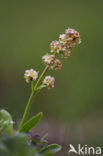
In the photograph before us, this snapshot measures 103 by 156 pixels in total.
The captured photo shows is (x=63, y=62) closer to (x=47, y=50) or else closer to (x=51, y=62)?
(x=47, y=50)

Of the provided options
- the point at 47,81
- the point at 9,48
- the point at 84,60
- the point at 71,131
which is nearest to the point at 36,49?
the point at 9,48

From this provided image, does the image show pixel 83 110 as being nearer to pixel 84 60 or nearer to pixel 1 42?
pixel 84 60

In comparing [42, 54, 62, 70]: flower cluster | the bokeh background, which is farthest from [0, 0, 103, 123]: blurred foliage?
[42, 54, 62, 70]: flower cluster

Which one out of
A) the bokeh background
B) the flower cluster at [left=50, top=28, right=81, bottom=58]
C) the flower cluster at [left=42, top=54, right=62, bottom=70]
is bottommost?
the flower cluster at [left=42, top=54, right=62, bottom=70]

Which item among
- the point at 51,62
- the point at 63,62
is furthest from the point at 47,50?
the point at 51,62

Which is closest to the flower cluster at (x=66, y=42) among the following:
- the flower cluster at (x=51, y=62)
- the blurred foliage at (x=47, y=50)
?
the flower cluster at (x=51, y=62)

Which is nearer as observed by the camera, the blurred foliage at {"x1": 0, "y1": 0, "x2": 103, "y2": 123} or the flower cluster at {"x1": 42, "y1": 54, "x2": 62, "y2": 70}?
the flower cluster at {"x1": 42, "y1": 54, "x2": 62, "y2": 70}

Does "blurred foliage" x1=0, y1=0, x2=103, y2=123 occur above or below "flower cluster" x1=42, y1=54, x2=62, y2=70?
above

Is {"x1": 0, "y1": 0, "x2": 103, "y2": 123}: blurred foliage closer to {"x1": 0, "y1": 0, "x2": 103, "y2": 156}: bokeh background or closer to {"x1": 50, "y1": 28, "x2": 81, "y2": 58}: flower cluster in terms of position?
{"x1": 0, "y1": 0, "x2": 103, "y2": 156}: bokeh background
